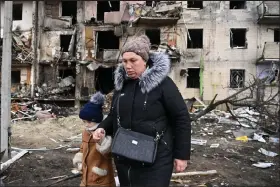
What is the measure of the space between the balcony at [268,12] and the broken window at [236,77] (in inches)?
145

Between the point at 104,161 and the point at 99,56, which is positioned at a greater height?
the point at 99,56

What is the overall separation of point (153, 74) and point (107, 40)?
22.3 m

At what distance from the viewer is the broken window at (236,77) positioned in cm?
2103

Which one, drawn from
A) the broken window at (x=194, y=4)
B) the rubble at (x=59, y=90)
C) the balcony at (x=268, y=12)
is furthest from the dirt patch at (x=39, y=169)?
the broken window at (x=194, y=4)

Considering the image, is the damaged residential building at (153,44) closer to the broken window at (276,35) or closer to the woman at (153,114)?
the broken window at (276,35)

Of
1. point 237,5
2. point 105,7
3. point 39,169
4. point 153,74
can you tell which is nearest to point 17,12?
point 105,7

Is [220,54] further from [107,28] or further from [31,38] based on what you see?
[31,38]

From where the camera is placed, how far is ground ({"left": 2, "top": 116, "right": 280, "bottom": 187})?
16.1 ft

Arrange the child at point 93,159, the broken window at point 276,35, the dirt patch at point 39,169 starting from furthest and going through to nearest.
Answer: the broken window at point 276,35 < the dirt patch at point 39,169 < the child at point 93,159

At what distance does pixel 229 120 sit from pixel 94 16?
1362 centimetres

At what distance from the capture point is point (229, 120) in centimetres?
1340

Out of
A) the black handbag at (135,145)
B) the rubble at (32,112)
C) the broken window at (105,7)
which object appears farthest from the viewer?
the broken window at (105,7)

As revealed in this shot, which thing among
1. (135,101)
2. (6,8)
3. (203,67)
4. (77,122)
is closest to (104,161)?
(135,101)

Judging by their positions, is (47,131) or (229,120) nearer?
(47,131)
